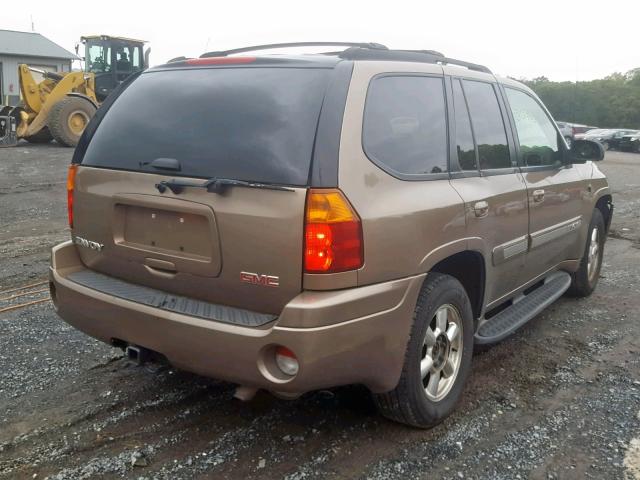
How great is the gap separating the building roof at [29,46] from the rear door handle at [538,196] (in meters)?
35.7

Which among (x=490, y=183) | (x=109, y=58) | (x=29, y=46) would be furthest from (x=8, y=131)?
(x=29, y=46)

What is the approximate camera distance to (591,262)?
18.9ft

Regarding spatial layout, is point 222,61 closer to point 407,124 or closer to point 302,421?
point 407,124

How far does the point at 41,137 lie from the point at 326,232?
58.3 feet

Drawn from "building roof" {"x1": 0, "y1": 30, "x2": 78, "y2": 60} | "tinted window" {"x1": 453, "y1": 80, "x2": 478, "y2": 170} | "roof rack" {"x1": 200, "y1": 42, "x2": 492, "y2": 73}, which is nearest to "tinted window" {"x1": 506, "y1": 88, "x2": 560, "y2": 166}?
"roof rack" {"x1": 200, "y1": 42, "x2": 492, "y2": 73}

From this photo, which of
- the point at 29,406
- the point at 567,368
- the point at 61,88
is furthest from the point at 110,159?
the point at 61,88

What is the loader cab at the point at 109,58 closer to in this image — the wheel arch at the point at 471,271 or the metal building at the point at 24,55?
the metal building at the point at 24,55

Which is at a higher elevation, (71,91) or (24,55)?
(24,55)

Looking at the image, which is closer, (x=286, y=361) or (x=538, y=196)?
(x=286, y=361)

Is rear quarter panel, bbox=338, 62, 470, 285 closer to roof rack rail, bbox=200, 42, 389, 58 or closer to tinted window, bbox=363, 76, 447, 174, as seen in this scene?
tinted window, bbox=363, 76, 447, 174

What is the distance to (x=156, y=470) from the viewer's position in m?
2.90

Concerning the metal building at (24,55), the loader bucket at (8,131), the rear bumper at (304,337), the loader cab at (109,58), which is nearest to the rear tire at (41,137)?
the loader bucket at (8,131)

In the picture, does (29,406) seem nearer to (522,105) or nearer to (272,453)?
(272,453)

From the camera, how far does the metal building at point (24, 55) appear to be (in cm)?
3484
